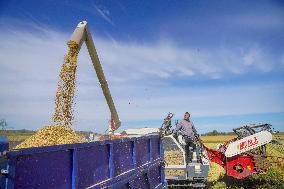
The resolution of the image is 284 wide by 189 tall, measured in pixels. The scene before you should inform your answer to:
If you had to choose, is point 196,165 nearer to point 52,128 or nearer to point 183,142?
point 183,142

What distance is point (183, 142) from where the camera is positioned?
399 inches

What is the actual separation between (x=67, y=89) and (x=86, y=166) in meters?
4.55

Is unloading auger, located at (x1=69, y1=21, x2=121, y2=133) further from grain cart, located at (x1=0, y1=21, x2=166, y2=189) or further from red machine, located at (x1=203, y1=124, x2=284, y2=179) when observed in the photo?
red machine, located at (x1=203, y1=124, x2=284, y2=179)

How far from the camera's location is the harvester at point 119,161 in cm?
310

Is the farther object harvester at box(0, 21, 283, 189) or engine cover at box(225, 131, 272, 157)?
engine cover at box(225, 131, 272, 157)

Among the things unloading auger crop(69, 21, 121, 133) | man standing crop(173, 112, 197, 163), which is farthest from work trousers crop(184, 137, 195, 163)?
unloading auger crop(69, 21, 121, 133)

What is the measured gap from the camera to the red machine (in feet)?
33.0

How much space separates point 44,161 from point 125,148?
2.18 metres

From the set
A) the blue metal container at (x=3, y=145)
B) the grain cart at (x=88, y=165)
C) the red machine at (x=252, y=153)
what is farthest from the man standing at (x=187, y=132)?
the blue metal container at (x=3, y=145)

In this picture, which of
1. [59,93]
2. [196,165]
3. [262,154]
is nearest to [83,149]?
[59,93]

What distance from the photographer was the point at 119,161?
510cm

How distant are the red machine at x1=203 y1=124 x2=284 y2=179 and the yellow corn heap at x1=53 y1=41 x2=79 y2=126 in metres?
4.96

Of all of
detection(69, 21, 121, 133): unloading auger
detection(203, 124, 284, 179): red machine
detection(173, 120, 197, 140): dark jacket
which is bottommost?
detection(203, 124, 284, 179): red machine

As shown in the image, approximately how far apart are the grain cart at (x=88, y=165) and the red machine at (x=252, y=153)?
3.61 metres
